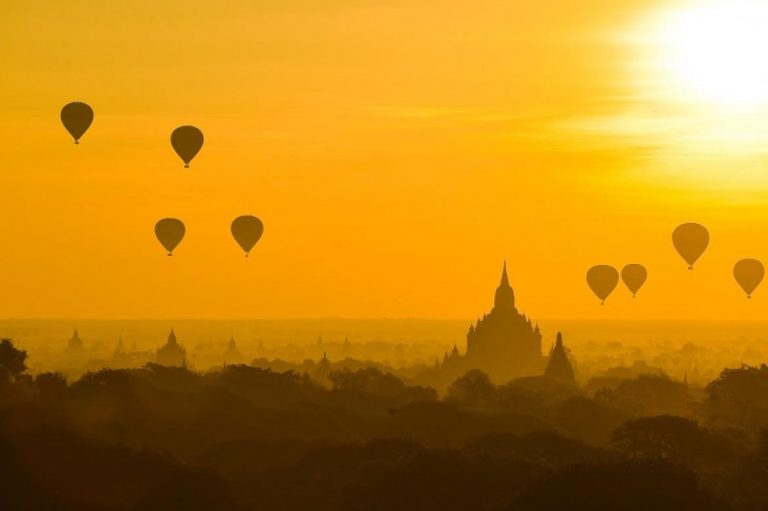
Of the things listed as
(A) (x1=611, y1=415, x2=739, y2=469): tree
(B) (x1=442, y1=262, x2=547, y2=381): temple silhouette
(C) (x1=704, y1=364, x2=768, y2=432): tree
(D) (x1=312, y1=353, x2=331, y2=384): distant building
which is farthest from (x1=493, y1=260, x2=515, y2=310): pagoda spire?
(A) (x1=611, y1=415, x2=739, y2=469): tree

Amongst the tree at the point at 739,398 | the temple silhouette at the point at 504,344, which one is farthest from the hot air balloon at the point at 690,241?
the temple silhouette at the point at 504,344

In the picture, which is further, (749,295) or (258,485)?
(749,295)

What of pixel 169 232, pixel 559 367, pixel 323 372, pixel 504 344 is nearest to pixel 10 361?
pixel 169 232

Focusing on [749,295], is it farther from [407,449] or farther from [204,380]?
[407,449]

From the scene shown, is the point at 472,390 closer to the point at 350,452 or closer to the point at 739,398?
the point at 739,398

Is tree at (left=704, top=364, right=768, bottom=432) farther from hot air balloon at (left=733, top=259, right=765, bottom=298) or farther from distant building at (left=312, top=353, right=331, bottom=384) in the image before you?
distant building at (left=312, top=353, right=331, bottom=384)

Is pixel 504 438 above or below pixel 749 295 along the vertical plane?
below

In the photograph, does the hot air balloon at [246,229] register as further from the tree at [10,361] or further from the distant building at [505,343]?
the distant building at [505,343]

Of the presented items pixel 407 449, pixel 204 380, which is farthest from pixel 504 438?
pixel 204 380
